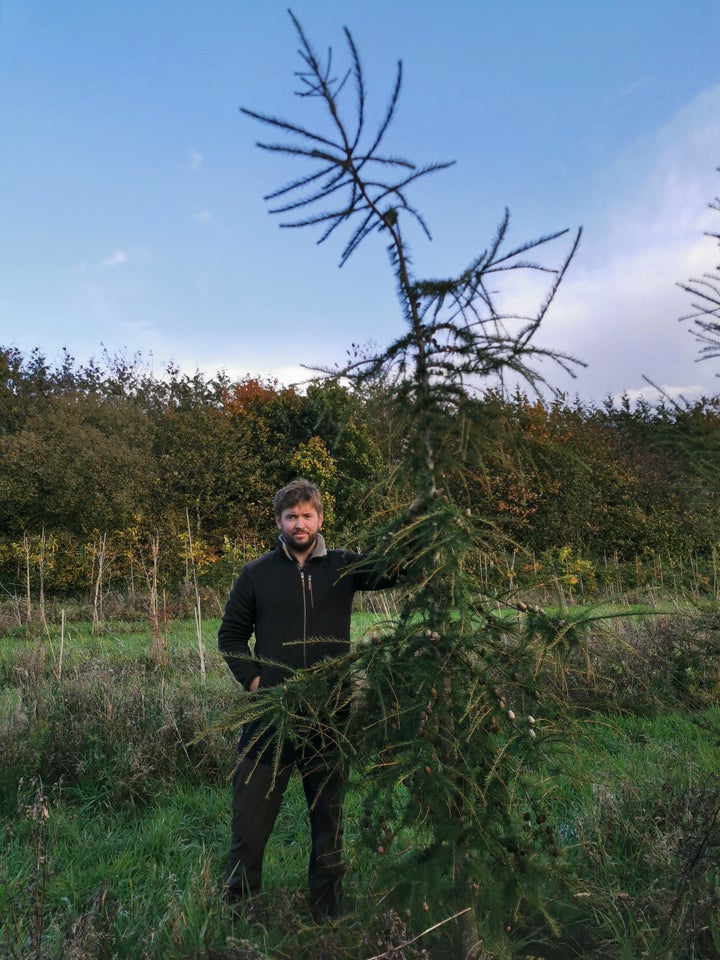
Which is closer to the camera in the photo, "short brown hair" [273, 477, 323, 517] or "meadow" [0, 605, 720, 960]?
"meadow" [0, 605, 720, 960]

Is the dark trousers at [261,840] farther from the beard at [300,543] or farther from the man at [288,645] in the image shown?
the beard at [300,543]

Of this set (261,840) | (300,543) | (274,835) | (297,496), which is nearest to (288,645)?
(300,543)

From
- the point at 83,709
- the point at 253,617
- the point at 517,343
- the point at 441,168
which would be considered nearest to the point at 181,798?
the point at 83,709

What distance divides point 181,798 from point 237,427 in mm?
16750

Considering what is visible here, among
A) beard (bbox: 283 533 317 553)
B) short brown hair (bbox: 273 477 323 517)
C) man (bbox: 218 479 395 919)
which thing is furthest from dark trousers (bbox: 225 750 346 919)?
short brown hair (bbox: 273 477 323 517)

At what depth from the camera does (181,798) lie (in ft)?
15.9

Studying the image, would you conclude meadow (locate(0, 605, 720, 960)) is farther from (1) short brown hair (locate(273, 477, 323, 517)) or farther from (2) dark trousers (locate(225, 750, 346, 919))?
(1) short brown hair (locate(273, 477, 323, 517))

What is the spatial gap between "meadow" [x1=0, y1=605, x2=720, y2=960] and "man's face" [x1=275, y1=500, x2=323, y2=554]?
3.40ft

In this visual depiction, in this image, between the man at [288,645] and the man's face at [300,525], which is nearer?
the man at [288,645]

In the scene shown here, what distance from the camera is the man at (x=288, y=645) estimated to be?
11.5ft

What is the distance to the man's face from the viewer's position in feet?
12.1

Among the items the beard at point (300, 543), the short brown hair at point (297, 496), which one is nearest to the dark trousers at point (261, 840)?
the beard at point (300, 543)

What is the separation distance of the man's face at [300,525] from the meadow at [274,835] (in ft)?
3.40

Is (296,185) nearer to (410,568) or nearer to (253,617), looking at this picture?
(410,568)
